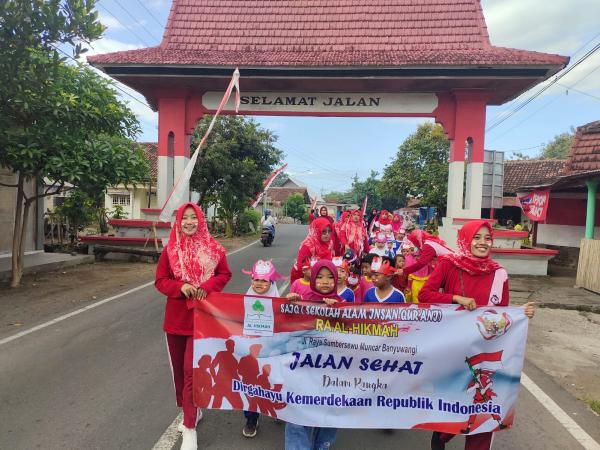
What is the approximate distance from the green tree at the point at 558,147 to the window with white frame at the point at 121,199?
46235 mm

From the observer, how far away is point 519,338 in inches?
118

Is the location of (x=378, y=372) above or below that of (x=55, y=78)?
below

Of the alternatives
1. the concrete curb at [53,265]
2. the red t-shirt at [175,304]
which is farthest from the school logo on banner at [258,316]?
the concrete curb at [53,265]

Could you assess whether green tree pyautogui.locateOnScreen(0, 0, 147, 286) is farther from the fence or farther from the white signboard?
the fence

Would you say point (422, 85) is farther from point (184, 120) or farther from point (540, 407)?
point (540, 407)

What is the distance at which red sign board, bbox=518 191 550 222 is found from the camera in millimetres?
11891

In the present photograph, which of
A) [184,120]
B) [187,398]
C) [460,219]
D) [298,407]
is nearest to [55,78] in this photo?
[184,120]

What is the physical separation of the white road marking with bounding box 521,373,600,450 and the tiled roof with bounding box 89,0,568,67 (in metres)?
7.95

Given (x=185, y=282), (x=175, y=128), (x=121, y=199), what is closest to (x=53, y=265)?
(x=175, y=128)

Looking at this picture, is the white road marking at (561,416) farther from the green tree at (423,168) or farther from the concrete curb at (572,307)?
the green tree at (423,168)

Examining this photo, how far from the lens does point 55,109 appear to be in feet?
25.5

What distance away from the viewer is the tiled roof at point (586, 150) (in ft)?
35.4

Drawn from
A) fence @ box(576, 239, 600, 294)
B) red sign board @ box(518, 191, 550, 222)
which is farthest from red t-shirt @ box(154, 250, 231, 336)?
red sign board @ box(518, 191, 550, 222)

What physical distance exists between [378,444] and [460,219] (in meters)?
8.81
